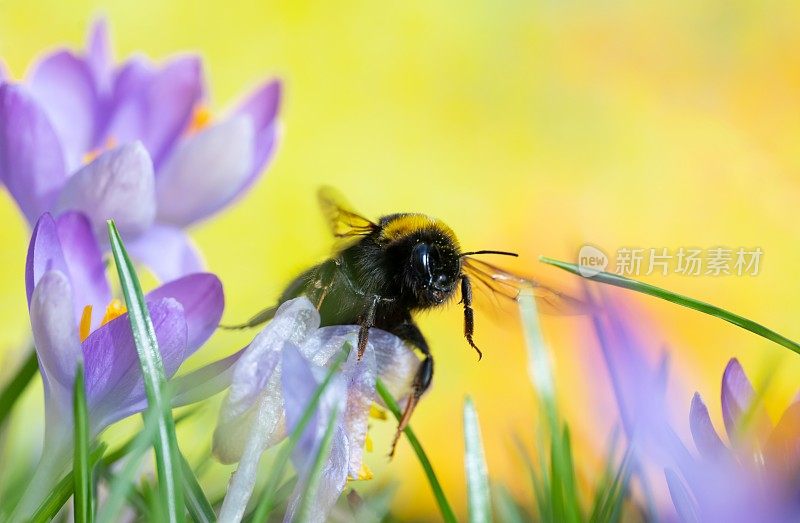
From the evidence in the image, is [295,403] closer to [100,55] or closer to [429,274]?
[429,274]

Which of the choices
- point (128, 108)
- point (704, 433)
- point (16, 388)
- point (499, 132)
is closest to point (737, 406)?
point (704, 433)

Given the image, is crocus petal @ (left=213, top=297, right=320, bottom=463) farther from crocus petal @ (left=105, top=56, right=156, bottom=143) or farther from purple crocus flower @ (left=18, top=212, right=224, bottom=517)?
crocus petal @ (left=105, top=56, right=156, bottom=143)

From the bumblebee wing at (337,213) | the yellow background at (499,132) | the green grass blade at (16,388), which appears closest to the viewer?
the green grass blade at (16,388)

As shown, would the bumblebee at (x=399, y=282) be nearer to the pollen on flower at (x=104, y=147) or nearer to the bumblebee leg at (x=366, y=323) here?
the bumblebee leg at (x=366, y=323)

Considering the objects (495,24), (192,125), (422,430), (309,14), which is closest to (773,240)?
(422,430)

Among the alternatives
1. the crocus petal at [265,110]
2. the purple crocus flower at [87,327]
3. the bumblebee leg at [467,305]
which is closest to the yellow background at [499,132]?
the crocus petal at [265,110]

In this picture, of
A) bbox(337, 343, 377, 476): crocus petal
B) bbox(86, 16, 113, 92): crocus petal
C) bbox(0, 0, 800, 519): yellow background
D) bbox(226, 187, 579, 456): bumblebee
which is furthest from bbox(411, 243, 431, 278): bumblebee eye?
bbox(0, 0, 800, 519): yellow background
